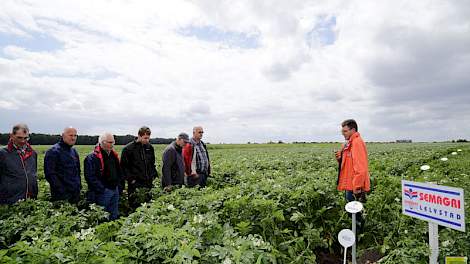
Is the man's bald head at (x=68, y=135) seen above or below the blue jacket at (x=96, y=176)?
above

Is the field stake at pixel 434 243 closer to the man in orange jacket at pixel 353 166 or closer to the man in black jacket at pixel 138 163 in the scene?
the man in orange jacket at pixel 353 166

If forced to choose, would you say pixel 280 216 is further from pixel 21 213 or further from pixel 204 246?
pixel 21 213

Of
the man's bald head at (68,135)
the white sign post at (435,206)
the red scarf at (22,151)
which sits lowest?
the white sign post at (435,206)

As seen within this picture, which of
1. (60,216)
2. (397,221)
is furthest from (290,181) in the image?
(60,216)

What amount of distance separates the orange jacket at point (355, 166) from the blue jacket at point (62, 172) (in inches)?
188

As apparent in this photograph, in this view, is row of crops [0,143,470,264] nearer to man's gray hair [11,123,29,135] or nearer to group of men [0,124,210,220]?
group of men [0,124,210,220]

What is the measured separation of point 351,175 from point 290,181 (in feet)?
4.36

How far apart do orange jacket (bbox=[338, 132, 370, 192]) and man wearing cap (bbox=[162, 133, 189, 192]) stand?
3539mm

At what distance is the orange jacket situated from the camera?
5.32 metres

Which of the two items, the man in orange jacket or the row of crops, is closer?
the row of crops

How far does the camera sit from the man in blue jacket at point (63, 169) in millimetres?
5574

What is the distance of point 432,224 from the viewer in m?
3.61

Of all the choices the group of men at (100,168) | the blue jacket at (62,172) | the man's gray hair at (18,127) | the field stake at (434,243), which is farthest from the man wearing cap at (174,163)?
the field stake at (434,243)

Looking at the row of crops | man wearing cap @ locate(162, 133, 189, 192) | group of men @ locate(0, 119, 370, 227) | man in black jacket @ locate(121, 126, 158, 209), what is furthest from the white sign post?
man in black jacket @ locate(121, 126, 158, 209)
